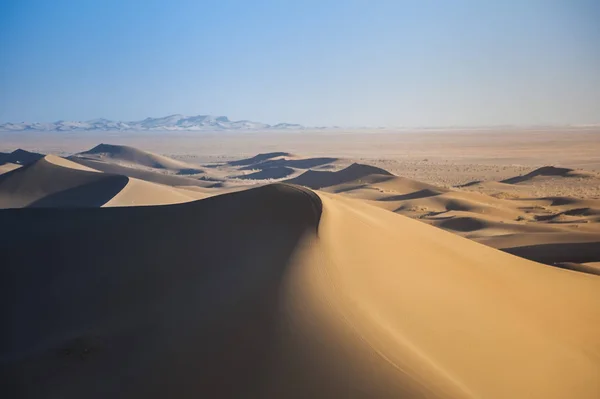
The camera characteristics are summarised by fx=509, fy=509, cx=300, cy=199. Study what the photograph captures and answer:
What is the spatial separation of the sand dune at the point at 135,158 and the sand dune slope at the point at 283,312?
49219mm

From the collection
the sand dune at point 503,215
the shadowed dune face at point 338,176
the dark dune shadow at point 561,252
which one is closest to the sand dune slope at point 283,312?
the dark dune shadow at point 561,252

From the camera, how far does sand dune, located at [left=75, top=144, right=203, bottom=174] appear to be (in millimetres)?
60619

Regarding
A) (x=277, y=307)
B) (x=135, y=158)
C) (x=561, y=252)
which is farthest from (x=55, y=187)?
(x=135, y=158)

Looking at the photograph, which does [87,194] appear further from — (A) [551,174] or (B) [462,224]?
(A) [551,174]

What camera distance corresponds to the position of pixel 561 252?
1425cm

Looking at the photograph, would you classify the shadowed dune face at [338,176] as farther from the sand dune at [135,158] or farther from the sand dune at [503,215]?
the sand dune at [135,158]

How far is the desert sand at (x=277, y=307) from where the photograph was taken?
16.7 ft

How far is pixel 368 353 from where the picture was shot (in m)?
5.08

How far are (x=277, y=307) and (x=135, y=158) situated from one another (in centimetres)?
6241

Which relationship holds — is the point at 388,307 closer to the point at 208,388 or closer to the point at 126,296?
the point at 208,388

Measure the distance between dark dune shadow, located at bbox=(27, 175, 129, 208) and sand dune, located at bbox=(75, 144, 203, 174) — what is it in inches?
1230

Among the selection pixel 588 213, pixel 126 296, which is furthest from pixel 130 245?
pixel 588 213

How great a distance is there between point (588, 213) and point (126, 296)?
20754 millimetres

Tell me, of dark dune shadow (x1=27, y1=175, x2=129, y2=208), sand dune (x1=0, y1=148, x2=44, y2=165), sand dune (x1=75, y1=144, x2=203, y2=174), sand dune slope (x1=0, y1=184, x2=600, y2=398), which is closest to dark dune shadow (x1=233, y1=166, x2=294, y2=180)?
sand dune (x1=75, y1=144, x2=203, y2=174)
